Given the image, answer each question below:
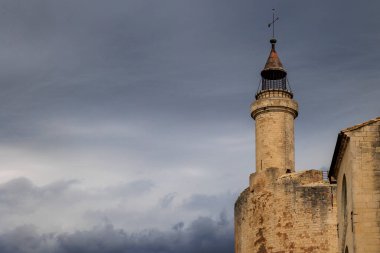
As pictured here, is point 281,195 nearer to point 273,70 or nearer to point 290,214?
point 290,214

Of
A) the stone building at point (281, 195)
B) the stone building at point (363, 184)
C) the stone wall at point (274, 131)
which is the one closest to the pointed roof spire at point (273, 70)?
the stone building at point (281, 195)

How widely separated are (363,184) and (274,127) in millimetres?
17048

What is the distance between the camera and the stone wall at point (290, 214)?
115ft

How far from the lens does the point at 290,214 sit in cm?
3591

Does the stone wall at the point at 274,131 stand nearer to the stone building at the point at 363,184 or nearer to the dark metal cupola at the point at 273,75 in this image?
the dark metal cupola at the point at 273,75

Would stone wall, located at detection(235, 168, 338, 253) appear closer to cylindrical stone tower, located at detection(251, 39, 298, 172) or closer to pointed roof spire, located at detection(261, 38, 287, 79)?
cylindrical stone tower, located at detection(251, 39, 298, 172)

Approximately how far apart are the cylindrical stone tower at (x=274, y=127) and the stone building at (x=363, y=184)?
1501 centimetres

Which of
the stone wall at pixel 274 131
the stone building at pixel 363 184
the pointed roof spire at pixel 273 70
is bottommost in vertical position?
the stone building at pixel 363 184

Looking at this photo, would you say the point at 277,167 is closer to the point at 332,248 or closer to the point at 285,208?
the point at 285,208

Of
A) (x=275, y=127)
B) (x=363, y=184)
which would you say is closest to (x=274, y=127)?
(x=275, y=127)

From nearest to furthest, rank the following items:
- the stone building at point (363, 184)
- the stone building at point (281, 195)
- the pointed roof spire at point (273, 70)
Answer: the stone building at point (363, 184) → the stone building at point (281, 195) → the pointed roof spire at point (273, 70)

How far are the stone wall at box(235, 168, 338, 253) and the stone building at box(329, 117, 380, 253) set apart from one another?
11.8 m

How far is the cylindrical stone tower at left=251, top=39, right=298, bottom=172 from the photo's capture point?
3844 centimetres

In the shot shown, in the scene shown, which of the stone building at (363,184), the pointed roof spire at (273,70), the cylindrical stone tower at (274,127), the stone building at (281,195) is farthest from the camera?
the pointed roof spire at (273,70)
